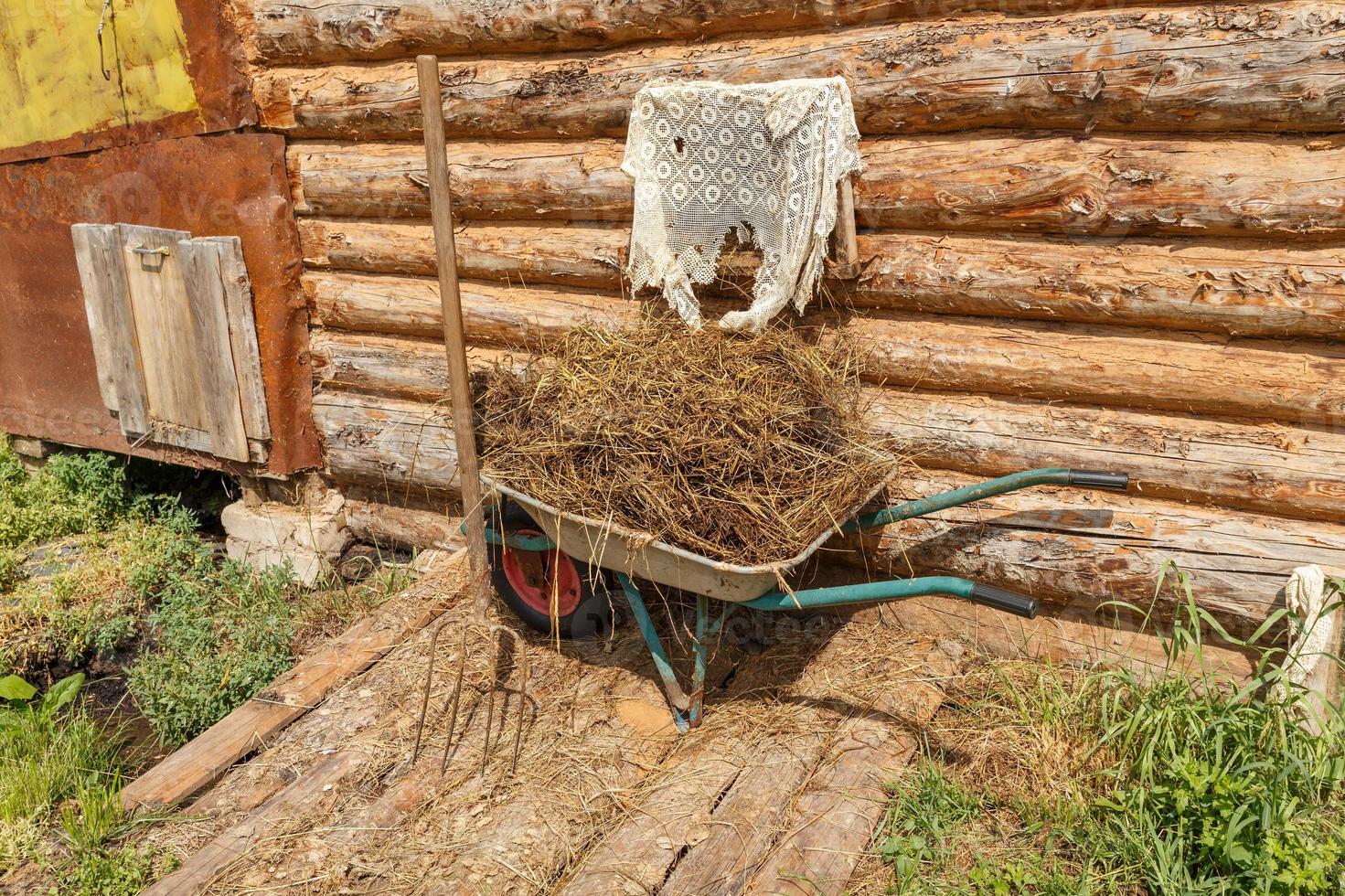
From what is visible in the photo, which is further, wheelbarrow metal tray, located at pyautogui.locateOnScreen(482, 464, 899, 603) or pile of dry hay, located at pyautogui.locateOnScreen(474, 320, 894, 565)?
pile of dry hay, located at pyautogui.locateOnScreen(474, 320, 894, 565)

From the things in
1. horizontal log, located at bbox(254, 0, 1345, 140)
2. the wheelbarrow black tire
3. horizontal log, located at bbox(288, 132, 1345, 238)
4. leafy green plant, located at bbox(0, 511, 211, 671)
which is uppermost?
horizontal log, located at bbox(254, 0, 1345, 140)

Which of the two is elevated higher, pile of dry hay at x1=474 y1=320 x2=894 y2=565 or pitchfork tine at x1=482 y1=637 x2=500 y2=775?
pile of dry hay at x1=474 y1=320 x2=894 y2=565

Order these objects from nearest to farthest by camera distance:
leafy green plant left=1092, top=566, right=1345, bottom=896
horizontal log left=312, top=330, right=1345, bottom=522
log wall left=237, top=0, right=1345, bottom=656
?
leafy green plant left=1092, top=566, right=1345, bottom=896
log wall left=237, top=0, right=1345, bottom=656
horizontal log left=312, top=330, right=1345, bottom=522

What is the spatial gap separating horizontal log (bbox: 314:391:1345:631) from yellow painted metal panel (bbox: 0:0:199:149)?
3.98 metres

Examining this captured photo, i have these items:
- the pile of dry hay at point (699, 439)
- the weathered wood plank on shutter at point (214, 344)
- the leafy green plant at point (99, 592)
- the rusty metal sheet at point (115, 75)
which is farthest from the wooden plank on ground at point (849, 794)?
the rusty metal sheet at point (115, 75)

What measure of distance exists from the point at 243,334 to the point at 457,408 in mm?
1796

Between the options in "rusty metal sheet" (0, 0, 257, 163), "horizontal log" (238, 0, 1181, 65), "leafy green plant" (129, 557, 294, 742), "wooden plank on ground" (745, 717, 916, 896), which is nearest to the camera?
"wooden plank on ground" (745, 717, 916, 896)

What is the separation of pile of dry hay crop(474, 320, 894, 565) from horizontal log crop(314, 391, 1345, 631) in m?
0.42

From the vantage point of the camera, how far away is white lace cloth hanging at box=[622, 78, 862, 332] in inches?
132

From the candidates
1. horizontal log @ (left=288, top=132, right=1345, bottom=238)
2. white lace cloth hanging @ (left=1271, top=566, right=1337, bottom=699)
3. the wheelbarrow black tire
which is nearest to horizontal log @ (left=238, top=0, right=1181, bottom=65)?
horizontal log @ (left=288, top=132, right=1345, bottom=238)

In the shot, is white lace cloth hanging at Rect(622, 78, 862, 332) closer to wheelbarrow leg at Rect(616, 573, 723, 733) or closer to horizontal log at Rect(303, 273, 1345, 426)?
horizontal log at Rect(303, 273, 1345, 426)

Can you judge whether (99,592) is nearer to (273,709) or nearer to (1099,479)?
(273,709)

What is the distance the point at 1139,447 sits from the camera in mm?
3312

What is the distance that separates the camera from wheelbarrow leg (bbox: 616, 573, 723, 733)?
3.28 metres
